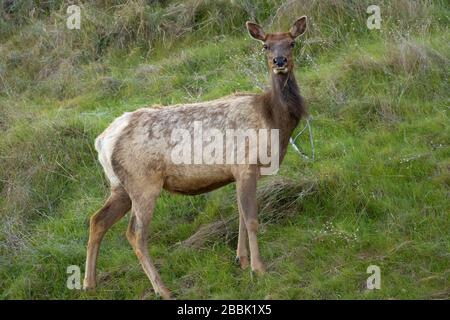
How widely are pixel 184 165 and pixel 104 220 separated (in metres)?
1.05

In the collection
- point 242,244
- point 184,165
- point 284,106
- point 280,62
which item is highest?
point 280,62

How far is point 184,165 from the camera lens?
7.89 m

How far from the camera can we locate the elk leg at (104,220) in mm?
8172

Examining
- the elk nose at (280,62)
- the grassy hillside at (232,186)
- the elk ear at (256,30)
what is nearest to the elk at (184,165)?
the elk nose at (280,62)

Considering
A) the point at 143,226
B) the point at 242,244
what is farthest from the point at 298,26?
the point at 143,226

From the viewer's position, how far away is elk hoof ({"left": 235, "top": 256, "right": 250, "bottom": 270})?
786 cm

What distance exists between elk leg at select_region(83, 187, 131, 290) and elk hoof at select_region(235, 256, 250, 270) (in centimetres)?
126

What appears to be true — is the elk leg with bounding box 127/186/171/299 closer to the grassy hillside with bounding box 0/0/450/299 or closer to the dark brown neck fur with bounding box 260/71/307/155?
the grassy hillside with bounding box 0/0/450/299

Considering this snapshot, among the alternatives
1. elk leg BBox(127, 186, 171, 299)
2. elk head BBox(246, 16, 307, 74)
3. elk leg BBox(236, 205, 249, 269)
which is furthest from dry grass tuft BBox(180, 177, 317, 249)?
elk head BBox(246, 16, 307, 74)

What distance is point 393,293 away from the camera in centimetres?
697

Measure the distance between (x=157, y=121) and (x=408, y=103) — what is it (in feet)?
10.7

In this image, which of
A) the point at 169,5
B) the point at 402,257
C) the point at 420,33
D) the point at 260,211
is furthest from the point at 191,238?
the point at 169,5

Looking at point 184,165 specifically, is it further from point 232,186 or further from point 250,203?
point 232,186

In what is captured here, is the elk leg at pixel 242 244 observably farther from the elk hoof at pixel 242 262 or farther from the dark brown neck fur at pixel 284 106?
the dark brown neck fur at pixel 284 106
